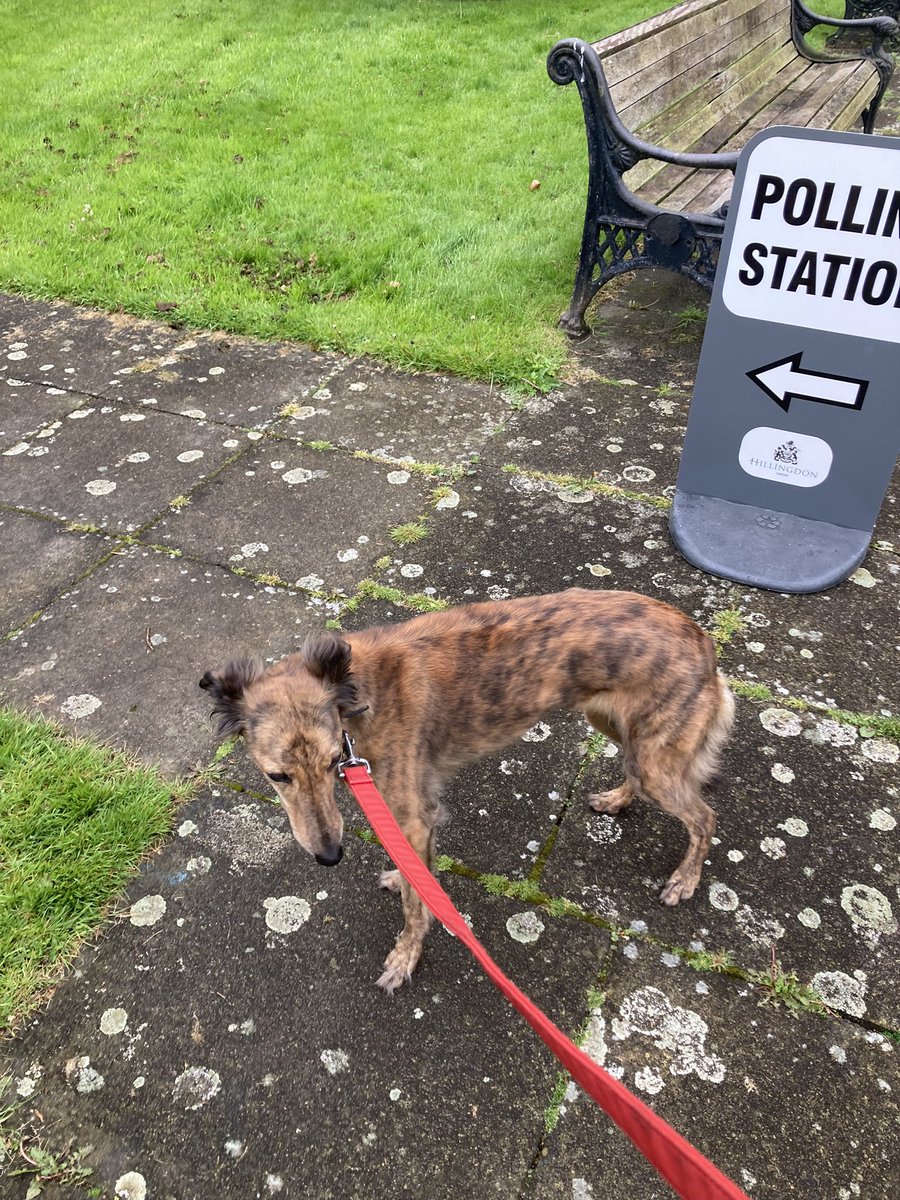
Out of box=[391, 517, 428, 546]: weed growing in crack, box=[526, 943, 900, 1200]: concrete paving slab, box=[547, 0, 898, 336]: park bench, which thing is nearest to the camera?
box=[526, 943, 900, 1200]: concrete paving slab

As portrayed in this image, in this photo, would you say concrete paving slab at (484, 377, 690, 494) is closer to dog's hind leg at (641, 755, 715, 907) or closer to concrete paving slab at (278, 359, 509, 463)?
concrete paving slab at (278, 359, 509, 463)

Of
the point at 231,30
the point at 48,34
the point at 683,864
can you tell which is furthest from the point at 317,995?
the point at 48,34

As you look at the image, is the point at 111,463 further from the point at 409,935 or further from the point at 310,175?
the point at 310,175

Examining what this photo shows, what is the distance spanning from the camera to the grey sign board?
357cm

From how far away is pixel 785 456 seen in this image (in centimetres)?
419

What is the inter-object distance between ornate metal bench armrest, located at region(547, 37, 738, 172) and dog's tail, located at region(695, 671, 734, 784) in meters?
3.84

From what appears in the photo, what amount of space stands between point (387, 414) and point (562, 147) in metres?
5.41

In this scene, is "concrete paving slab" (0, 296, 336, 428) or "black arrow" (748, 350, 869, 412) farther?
"concrete paving slab" (0, 296, 336, 428)

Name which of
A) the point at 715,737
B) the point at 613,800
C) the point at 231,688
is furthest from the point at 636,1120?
the point at 613,800

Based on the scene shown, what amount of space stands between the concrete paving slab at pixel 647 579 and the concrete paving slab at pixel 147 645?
722mm

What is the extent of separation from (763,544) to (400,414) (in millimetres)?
2390

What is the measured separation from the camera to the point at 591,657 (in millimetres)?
2639

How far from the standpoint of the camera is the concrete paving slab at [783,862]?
260cm

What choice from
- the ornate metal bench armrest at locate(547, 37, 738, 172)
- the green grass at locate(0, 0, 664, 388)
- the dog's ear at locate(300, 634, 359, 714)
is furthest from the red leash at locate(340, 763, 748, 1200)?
the ornate metal bench armrest at locate(547, 37, 738, 172)
